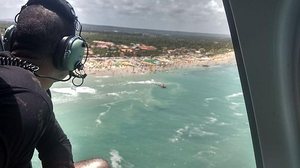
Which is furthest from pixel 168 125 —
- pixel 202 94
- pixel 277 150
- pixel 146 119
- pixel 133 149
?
pixel 277 150

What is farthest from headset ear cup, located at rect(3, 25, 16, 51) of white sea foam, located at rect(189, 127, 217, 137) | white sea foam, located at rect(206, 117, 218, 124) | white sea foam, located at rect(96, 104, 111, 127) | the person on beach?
white sea foam, located at rect(206, 117, 218, 124)

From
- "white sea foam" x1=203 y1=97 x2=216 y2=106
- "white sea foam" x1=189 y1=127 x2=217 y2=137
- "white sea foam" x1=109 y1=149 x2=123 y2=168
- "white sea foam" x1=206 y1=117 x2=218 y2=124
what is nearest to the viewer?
"white sea foam" x1=109 y1=149 x2=123 y2=168

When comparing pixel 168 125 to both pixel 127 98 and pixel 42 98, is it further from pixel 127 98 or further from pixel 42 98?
pixel 42 98

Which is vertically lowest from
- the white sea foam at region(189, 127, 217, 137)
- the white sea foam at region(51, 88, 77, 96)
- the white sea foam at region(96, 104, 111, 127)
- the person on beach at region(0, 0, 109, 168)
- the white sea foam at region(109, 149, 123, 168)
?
the white sea foam at region(189, 127, 217, 137)

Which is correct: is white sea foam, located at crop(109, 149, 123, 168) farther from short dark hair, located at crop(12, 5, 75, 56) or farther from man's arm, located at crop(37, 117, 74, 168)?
short dark hair, located at crop(12, 5, 75, 56)

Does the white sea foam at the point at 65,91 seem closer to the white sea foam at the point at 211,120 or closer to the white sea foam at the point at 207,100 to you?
the white sea foam at the point at 211,120

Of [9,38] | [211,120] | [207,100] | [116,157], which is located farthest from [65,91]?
[9,38]

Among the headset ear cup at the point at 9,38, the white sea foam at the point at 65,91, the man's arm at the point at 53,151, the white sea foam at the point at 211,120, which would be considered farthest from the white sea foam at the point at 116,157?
the headset ear cup at the point at 9,38

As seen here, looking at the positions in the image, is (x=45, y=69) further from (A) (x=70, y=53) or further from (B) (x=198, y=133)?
(B) (x=198, y=133)
